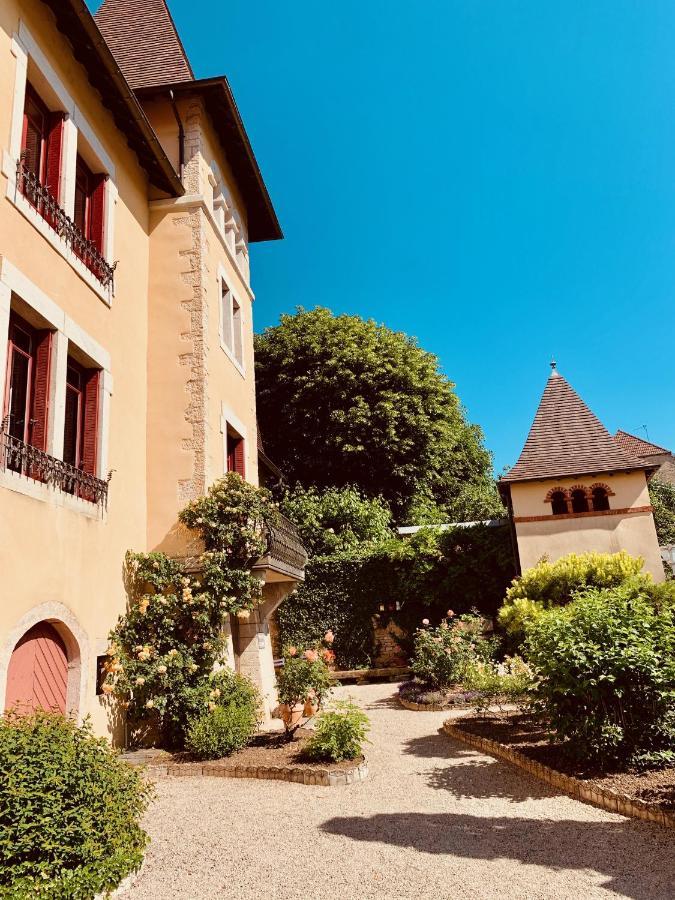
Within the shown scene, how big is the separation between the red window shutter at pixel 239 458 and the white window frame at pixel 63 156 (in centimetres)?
408

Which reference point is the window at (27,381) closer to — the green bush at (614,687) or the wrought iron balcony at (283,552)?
the wrought iron balcony at (283,552)

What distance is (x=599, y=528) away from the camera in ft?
58.2

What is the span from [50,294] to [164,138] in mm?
5839

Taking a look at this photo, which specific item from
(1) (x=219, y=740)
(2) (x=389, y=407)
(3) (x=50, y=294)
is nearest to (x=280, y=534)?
(1) (x=219, y=740)

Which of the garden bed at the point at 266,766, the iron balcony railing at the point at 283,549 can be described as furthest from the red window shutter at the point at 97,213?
the garden bed at the point at 266,766

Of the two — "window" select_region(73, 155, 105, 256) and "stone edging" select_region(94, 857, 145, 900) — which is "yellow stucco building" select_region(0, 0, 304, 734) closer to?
"window" select_region(73, 155, 105, 256)

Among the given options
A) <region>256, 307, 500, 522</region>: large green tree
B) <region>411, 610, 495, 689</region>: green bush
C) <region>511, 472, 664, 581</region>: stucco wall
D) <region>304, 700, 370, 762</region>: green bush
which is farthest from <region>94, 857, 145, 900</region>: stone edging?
<region>256, 307, 500, 522</region>: large green tree

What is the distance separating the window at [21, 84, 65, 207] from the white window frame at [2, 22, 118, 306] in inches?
3.4

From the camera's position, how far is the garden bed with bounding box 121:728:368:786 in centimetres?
739

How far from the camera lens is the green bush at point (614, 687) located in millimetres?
6488

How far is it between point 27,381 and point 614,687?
7.35 m

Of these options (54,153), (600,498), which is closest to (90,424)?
(54,153)

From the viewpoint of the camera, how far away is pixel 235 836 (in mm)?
5586

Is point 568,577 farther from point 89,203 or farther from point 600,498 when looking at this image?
point 89,203
